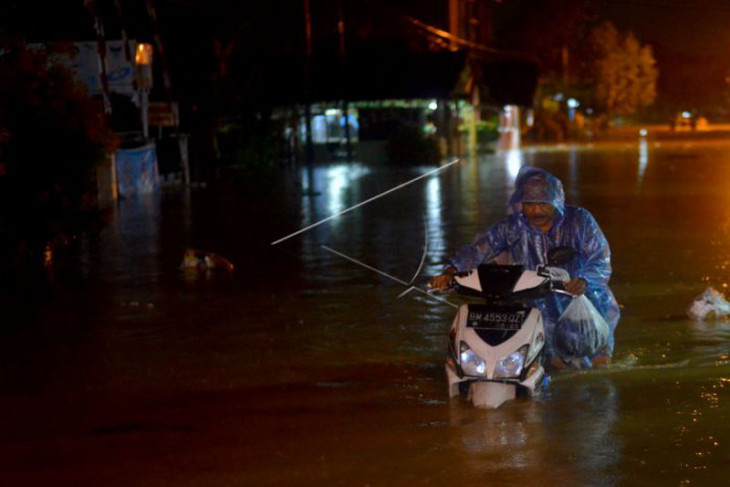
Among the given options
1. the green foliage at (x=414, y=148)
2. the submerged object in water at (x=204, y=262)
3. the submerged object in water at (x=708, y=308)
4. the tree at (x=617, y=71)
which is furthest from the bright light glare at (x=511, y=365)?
the tree at (x=617, y=71)

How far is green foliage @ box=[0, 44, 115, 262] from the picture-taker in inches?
516

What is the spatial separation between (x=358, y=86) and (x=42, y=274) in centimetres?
3014

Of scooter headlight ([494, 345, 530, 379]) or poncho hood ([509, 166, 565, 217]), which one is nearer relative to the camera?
scooter headlight ([494, 345, 530, 379])

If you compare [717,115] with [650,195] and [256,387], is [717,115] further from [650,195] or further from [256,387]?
[256,387]

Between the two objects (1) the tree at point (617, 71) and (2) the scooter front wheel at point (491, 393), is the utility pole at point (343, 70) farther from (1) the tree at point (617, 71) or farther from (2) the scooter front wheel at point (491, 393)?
(1) the tree at point (617, 71)

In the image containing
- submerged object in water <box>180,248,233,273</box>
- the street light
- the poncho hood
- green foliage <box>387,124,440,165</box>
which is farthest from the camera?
green foliage <box>387,124,440,165</box>

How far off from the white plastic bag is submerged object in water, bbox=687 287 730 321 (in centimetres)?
267

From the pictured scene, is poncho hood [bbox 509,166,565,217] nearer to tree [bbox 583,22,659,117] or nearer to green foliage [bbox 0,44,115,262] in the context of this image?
green foliage [bbox 0,44,115,262]

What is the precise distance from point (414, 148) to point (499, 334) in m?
35.7

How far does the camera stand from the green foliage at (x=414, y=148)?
42.3 meters

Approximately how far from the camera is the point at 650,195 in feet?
81.1

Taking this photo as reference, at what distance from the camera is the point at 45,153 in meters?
13.6

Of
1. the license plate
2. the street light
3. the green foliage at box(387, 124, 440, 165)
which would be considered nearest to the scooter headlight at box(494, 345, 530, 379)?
the license plate

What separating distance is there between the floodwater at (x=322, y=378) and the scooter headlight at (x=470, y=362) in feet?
1.06
